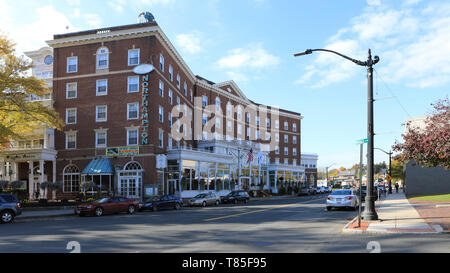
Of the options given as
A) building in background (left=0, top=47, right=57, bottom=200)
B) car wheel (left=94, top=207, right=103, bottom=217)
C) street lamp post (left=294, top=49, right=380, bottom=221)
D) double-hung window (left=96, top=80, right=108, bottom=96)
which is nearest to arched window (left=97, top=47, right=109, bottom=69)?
double-hung window (left=96, top=80, right=108, bottom=96)

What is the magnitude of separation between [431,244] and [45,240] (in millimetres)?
11572

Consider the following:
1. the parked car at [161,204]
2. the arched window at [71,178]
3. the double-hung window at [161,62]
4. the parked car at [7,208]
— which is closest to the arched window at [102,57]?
the double-hung window at [161,62]

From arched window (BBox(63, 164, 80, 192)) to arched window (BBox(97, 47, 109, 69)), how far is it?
36.2 ft

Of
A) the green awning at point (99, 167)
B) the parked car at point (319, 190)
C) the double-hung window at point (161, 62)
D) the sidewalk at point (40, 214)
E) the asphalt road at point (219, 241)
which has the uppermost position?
the double-hung window at point (161, 62)

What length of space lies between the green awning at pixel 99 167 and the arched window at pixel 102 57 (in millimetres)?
10005

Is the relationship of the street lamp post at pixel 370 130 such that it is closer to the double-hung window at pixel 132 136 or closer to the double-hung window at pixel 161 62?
the double-hung window at pixel 132 136

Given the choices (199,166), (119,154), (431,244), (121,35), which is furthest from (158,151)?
(431,244)

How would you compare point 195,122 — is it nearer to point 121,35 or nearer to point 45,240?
point 121,35

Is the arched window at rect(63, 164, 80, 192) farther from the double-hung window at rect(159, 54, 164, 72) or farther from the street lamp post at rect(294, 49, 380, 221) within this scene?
the street lamp post at rect(294, 49, 380, 221)

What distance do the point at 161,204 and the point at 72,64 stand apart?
2190 cm

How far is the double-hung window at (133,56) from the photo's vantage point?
1570 inches

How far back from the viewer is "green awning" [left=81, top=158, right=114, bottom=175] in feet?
124

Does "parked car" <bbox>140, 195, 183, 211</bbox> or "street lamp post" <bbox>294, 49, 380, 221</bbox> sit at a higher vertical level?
"street lamp post" <bbox>294, 49, 380, 221</bbox>

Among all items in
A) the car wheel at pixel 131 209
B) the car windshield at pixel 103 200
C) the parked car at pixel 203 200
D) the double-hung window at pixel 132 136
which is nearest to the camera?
the car windshield at pixel 103 200
